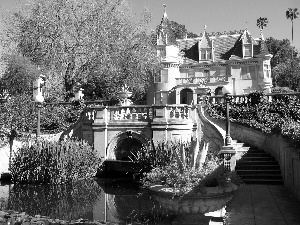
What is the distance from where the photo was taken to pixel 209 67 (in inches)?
1778

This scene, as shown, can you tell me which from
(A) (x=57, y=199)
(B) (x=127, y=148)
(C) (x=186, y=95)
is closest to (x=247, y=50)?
(C) (x=186, y=95)

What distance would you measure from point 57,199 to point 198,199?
23.5 ft

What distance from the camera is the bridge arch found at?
20359mm

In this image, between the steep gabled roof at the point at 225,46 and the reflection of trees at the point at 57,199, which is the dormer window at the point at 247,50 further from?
the reflection of trees at the point at 57,199

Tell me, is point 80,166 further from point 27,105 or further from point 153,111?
point 27,105

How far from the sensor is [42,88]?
1069 inches

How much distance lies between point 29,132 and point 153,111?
732cm

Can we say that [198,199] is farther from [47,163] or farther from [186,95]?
[186,95]

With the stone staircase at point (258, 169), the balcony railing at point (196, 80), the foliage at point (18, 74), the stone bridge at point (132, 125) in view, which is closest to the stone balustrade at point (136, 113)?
the stone bridge at point (132, 125)

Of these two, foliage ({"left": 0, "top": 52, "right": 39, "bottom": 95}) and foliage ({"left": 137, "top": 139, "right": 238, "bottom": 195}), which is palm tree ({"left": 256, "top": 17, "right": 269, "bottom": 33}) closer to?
foliage ({"left": 0, "top": 52, "right": 39, "bottom": 95})

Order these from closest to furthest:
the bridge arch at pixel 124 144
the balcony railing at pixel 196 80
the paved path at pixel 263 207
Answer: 1. the paved path at pixel 263 207
2. the bridge arch at pixel 124 144
3. the balcony railing at pixel 196 80

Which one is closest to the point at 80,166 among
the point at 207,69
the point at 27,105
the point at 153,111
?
the point at 153,111

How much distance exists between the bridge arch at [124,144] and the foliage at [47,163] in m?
3.03

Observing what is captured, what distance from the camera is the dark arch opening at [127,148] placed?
21.2m
